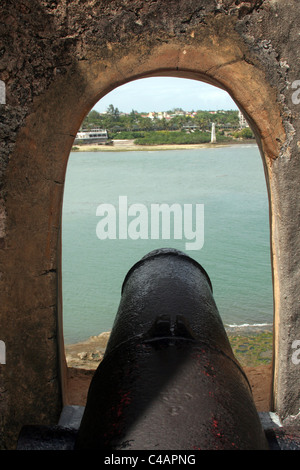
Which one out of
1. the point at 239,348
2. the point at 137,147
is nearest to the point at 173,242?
the point at 239,348

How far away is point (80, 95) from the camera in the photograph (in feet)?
9.34

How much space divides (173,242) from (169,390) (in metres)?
12.4

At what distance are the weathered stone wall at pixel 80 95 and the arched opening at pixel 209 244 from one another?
3656 mm

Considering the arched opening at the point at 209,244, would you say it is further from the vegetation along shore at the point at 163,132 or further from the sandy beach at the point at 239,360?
the vegetation along shore at the point at 163,132

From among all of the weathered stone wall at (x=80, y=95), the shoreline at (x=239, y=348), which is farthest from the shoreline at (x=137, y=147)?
the weathered stone wall at (x=80, y=95)

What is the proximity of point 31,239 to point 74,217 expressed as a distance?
14.8 meters

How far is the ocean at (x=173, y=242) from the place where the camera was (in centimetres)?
942

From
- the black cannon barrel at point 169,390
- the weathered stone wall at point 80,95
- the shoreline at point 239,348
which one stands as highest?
the weathered stone wall at point 80,95

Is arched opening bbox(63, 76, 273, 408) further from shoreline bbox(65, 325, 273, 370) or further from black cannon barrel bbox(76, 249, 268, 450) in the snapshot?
black cannon barrel bbox(76, 249, 268, 450)

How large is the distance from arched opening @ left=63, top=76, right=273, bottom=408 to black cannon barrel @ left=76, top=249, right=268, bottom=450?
4501 mm

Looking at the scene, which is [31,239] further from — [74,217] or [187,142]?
[187,142]

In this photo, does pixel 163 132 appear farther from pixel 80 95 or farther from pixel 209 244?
pixel 80 95

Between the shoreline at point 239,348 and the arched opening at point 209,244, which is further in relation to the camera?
the arched opening at point 209,244

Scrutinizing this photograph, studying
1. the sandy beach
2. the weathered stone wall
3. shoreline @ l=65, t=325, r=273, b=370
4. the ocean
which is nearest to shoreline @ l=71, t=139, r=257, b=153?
the ocean
